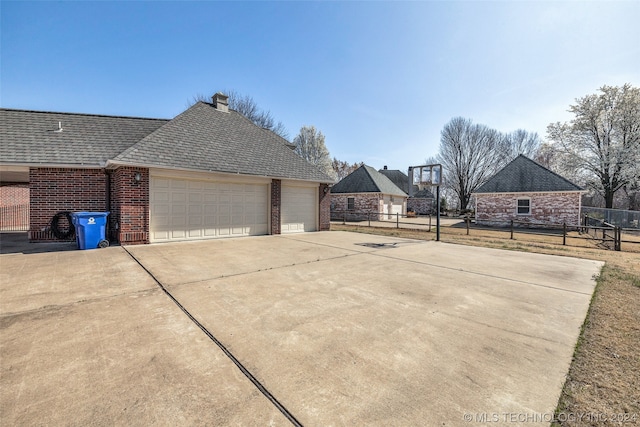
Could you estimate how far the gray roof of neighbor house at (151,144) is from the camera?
9.09 m

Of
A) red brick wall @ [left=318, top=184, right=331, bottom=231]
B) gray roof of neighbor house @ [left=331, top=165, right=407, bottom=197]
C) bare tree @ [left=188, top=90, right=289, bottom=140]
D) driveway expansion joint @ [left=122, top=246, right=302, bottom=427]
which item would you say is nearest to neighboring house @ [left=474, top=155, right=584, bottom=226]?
gray roof of neighbor house @ [left=331, top=165, right=407, bottom=197]

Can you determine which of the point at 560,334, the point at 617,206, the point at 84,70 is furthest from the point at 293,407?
the point at 617,206

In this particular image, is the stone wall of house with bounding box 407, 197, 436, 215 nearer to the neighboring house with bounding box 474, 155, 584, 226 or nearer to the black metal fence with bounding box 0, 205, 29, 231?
the neighboring house with bounding box 474, 155, 584, 226

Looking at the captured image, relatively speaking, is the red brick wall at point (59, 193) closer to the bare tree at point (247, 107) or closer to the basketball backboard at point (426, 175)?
the basketball backboard at point (426, 175)

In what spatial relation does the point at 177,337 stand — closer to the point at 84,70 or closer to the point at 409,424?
the point at 409,424

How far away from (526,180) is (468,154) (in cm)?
1728

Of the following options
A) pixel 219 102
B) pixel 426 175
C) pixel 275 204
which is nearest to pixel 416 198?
pixel 426 175

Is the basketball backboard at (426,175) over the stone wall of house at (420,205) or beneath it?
over

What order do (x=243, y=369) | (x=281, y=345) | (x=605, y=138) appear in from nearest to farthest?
1. (x=243, y=369)
2. (x=281, y=345)
3. (x=605, y=138)

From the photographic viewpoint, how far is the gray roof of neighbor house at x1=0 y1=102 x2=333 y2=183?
9094mm

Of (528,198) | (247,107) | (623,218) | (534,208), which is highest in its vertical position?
(247,107)

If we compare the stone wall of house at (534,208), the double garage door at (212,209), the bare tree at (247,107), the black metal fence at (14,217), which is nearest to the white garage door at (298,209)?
the double garage door at (212,209)

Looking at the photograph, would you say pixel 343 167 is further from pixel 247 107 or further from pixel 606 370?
pixel 606 370

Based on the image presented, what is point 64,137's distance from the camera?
33.4 feet
